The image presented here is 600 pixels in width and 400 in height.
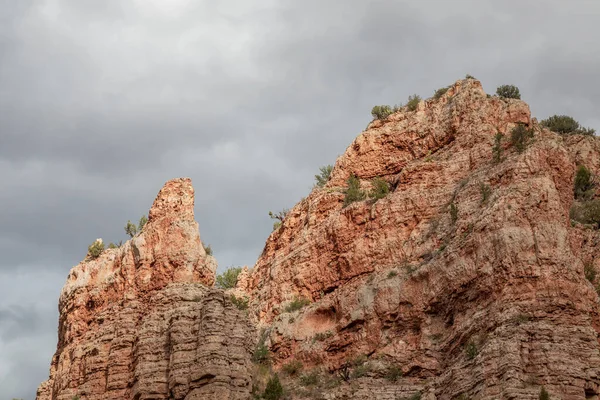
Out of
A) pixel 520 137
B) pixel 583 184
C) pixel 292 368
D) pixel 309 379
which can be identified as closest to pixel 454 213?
pixel 520 137

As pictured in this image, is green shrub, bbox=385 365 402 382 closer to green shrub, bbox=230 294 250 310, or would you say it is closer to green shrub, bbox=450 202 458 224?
green shrub, bbox=450 202 458 224

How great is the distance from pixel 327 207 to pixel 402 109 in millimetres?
8566

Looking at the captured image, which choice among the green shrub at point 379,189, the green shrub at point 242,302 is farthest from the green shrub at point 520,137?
the green shrub at point 242,302

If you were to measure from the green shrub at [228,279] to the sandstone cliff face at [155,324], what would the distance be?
13.0 m

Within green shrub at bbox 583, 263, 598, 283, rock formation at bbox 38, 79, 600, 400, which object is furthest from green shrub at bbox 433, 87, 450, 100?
green shrub at bbox 583, 263, 598, 283

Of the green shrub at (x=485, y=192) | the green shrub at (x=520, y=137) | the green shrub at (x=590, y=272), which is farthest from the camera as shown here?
the green shrub at (x=520, y=137)

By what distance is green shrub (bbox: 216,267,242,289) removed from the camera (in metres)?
62.1

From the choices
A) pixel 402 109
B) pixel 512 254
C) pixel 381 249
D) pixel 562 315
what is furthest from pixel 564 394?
pixel 402 109

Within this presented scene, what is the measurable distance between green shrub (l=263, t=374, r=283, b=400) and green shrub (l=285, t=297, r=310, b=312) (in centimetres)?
975

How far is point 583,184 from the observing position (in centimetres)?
5922

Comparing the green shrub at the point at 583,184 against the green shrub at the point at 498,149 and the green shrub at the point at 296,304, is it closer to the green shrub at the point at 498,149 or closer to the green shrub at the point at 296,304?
the green shrub at the point at 498,149

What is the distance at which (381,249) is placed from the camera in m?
51.8

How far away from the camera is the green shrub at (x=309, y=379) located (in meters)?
47.0

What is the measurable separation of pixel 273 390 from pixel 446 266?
10.2m
